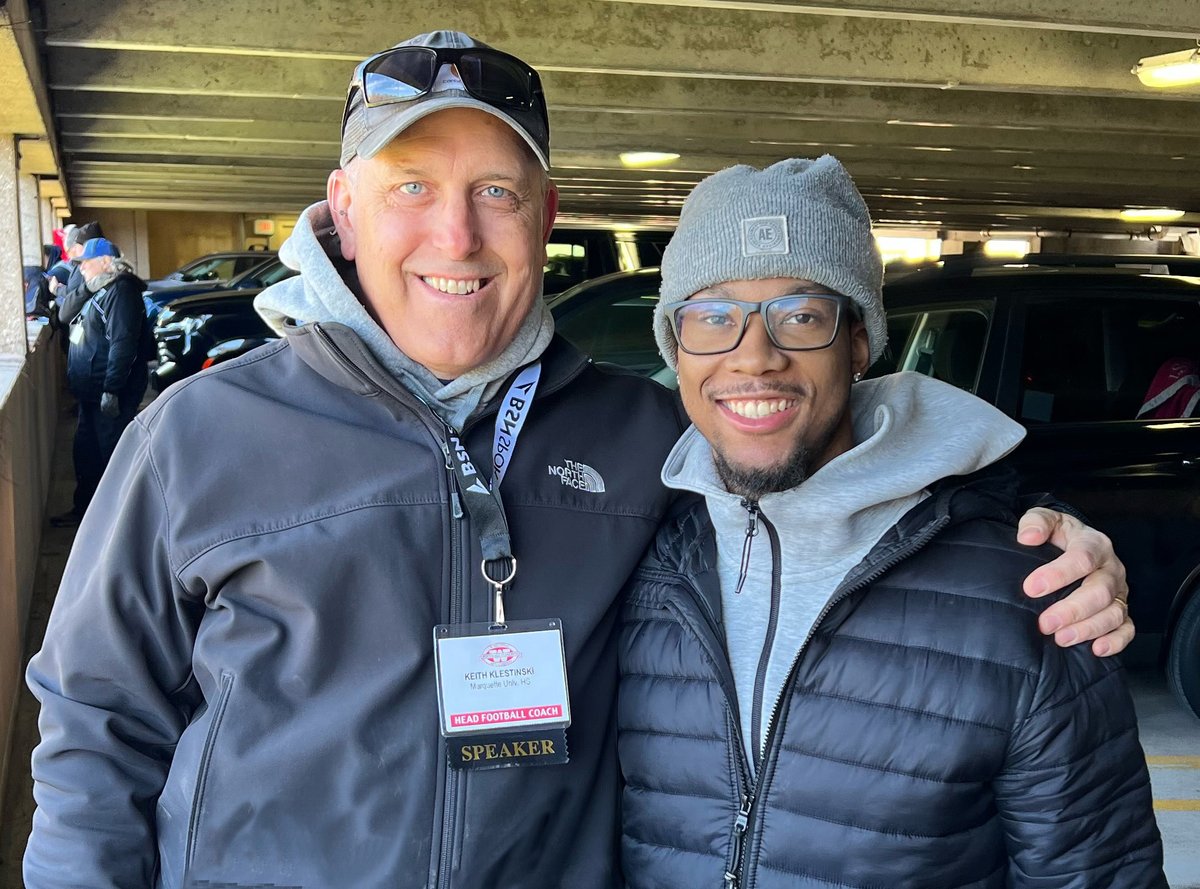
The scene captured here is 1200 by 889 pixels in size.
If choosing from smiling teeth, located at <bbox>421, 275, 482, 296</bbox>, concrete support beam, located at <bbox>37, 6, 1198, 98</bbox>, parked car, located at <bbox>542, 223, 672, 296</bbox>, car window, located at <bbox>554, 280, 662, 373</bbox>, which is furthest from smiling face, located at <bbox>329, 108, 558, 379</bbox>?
parked car, located at <bbox>542, 223, 672, 296</bbox>

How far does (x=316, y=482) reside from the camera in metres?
1.93

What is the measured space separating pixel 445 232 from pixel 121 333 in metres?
7.80

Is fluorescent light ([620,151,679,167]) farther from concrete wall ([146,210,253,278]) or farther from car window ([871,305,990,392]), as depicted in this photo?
concrete wall ([146,210,253,278])

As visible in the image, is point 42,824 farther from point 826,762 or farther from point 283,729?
point 826,762

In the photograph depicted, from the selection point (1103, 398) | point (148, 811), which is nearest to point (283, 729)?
point (148, 811)

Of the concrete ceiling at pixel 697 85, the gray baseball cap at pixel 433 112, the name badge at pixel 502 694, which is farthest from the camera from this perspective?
the concrete ceiling at pixel 697 85

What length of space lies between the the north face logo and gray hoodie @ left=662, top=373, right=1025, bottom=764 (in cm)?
15

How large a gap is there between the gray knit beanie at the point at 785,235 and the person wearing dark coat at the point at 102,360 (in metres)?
7.82

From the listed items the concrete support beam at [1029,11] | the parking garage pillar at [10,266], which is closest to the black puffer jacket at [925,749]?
the concrete support beam at [1029,11]

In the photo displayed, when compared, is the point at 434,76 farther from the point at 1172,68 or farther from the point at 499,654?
the point at 1172,68

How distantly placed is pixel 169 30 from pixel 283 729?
6.39 m

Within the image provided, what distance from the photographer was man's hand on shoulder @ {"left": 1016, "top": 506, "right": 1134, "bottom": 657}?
1.82 m

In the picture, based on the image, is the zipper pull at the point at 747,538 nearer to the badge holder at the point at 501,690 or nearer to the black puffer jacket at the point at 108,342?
the badge holder at the point at 501,690

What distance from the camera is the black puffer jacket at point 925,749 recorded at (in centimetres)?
179
